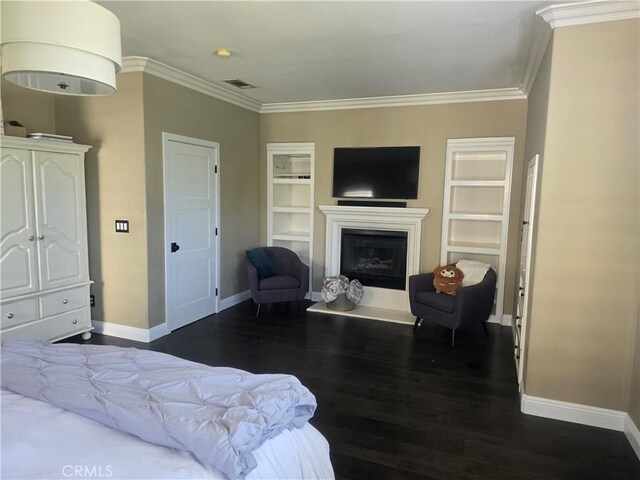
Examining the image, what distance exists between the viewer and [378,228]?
206 inches

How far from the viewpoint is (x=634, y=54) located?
2.44 m

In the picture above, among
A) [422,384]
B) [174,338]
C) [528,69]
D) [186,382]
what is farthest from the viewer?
[174,338]

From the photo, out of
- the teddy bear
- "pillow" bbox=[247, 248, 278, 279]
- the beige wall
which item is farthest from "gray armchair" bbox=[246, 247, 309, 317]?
the teddy bear

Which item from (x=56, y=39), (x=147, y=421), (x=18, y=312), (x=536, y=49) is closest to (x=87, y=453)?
(x=147, y=421)

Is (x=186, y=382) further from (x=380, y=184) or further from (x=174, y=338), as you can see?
(x=380, y=184)

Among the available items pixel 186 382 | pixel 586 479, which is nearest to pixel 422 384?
pixel 586 479

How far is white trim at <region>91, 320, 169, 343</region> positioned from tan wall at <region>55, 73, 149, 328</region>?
57 millimetres

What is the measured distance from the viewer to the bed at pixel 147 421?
1.20 metres

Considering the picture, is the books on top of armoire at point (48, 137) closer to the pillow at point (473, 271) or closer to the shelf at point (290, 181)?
the shelf at point (290, 181)

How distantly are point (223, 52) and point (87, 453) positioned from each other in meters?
3.17

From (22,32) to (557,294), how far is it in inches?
123

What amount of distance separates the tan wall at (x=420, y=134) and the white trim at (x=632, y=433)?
2.18 meters

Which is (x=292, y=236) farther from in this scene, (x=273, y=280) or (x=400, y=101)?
(x=400, y=101)

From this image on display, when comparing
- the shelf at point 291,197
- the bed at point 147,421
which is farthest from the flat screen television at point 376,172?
the bed at point 147,421
